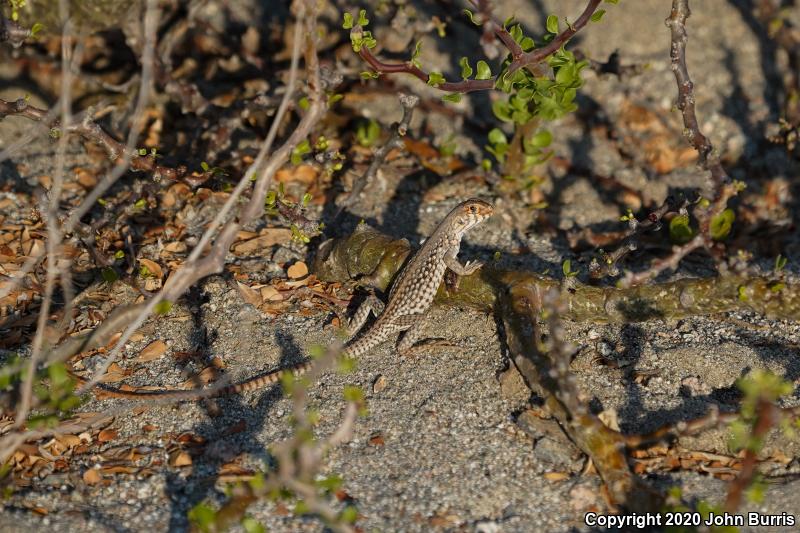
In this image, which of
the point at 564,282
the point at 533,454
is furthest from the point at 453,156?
the point at 533,454

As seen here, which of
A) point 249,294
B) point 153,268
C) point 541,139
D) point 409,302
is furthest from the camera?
point 541,139

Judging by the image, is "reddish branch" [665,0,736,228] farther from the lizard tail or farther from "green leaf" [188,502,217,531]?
"green leaf" [188,502,217,531]

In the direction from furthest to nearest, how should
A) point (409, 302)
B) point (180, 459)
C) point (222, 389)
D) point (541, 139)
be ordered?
1. point (541, 139)
2. point (409, 302)
3. point (222, 389)
4. point (180, 459)

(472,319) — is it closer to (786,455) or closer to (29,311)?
(786,455)

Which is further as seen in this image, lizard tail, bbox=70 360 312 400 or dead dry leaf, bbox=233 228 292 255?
dead dry leaf, bbox=233 228 292 255

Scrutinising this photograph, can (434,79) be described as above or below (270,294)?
above

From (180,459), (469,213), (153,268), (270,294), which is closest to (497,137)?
(469,213)

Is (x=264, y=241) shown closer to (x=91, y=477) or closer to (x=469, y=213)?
(x=469, y=213)

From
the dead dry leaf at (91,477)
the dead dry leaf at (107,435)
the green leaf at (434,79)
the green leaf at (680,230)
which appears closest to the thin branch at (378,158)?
the green leaf at (434,79)

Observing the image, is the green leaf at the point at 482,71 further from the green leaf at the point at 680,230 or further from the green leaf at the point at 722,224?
the green leaf at the point at 722,224

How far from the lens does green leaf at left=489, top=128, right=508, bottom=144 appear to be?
290 inches

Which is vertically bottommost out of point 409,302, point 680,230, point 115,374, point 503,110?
point 115,374

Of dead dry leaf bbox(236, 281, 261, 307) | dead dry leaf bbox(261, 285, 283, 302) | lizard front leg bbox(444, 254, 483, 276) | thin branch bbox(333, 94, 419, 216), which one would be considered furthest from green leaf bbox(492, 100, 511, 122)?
dead dry leaf bbox(236, 281, 261, 307)

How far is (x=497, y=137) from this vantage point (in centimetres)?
738
